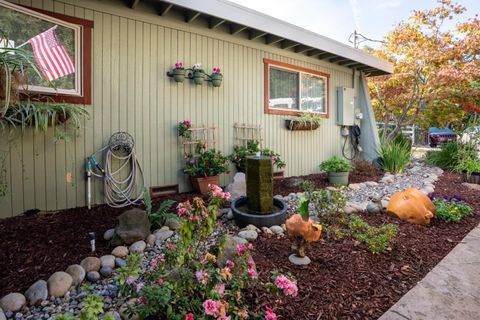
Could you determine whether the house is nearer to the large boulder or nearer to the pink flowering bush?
the large boulder

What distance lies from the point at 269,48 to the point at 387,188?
10.3ft

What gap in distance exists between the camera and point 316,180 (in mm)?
5023

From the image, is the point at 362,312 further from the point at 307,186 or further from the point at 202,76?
the point at 202,76

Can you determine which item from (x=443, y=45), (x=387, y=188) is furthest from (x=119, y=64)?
(x=443, y=45)

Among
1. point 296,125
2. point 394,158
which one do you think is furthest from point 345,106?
point 296,125

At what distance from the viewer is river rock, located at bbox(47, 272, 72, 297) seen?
1609 millimetres

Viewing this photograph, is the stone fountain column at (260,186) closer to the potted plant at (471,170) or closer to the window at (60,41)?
the window at (60,41)

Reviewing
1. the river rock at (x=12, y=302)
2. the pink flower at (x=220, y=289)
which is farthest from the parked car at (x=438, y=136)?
the river rock at (x=12, y=302)

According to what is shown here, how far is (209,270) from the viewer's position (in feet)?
4.23

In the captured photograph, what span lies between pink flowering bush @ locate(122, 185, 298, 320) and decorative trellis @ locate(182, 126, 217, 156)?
254 cm

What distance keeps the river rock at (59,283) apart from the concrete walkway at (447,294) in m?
1.79

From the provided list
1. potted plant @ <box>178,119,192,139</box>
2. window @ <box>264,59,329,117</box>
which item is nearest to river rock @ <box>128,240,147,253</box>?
potted plant @ <box>178,119,192,139</box>

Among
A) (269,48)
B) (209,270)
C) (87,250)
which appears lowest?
(87,250)

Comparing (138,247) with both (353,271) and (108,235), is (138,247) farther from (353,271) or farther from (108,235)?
(353,271)
